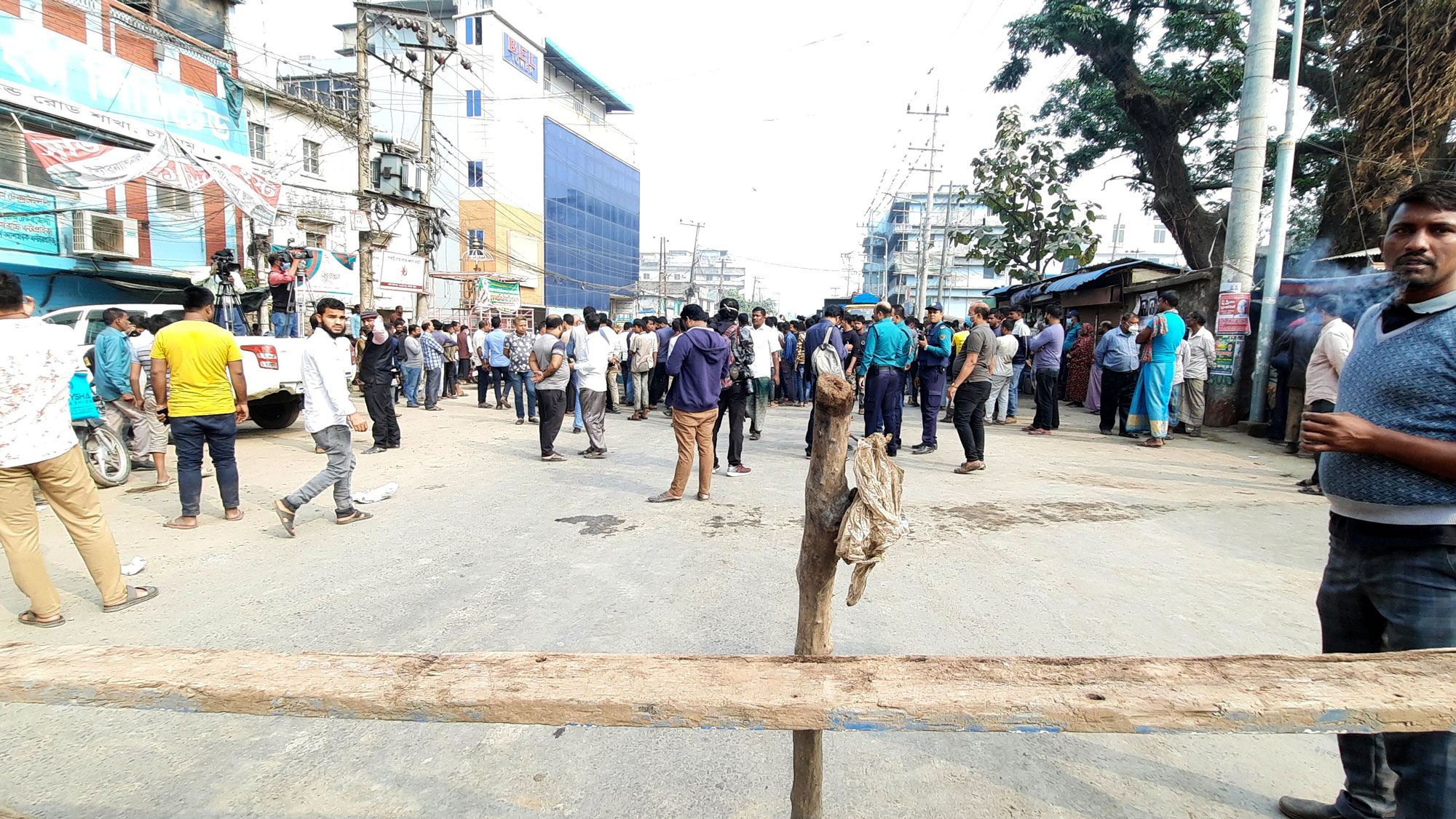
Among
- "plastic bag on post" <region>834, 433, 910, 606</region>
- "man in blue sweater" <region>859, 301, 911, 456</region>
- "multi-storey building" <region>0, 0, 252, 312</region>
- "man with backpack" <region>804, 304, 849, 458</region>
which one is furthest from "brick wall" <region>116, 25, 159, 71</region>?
"plastic bag on post" <region>834, 433, 910, 606</region>

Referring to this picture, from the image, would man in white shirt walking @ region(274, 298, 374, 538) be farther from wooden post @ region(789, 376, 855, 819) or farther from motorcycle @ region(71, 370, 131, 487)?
wooden post @ region(789, 376, 855, 819)

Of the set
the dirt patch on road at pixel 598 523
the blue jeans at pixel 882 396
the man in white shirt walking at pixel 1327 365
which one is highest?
the man in white shirt walking at pixel 1327 365

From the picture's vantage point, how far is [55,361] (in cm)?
353

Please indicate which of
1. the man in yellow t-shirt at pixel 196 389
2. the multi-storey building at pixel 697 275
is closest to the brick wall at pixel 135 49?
the man in yellow t-shirt at pixel 196 389

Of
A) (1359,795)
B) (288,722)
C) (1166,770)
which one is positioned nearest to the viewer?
(1359,795)

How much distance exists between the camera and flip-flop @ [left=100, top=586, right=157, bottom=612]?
373 cm

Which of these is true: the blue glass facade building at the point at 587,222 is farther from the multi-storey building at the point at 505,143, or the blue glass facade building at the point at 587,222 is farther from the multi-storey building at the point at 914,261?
the multi-storey building at the point at 914,261

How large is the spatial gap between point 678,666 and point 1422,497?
6.48 ft

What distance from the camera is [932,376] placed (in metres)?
9.12

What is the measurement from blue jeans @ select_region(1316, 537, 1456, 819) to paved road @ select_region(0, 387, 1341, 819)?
31 cm

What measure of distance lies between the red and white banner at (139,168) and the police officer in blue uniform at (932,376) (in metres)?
11.8

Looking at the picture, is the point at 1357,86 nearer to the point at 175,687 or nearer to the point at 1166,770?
the point at 1166,770

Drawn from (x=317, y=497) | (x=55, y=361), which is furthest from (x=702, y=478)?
(x=55, y=361)

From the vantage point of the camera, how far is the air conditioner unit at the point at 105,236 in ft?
50.5
